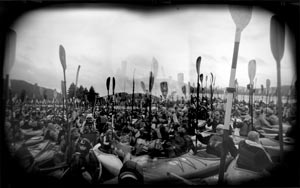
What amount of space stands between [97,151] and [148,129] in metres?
0.39

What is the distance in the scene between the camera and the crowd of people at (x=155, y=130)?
1912mm

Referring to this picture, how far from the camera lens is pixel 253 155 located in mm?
1909

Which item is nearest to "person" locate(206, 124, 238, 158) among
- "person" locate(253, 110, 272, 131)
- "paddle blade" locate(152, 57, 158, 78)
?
"person" locate(253, 110, 272, 131)

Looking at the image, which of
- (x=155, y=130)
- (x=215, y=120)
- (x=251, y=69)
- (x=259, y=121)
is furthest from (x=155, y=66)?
(x=259, y=121)

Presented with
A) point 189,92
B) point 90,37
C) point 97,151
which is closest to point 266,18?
point 189,92

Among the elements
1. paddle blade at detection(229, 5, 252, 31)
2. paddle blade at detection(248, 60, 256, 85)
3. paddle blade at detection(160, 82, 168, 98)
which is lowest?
paddle blade at detection(160, 82, 168, 98)

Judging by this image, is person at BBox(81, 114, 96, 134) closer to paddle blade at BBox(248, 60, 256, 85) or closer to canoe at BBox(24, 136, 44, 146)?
canoe at BBox(24, 136, 44, 146)

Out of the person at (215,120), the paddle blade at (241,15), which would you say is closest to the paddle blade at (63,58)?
the person at (215,120)

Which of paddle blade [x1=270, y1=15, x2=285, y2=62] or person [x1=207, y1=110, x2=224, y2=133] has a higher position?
paddle blade [x1=270, y1=15, x2=285, y2=62]

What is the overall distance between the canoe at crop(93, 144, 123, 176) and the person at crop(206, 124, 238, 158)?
64cm

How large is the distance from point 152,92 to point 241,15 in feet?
2.71

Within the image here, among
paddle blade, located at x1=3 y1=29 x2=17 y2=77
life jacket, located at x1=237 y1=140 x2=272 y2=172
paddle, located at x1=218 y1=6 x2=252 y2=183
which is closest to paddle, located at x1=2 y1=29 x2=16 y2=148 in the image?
paddle blade, located at x1=3 y1=29 x2=17 y2=77

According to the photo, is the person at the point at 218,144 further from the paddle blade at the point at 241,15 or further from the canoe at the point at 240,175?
the paddle blade at the point at 241,15

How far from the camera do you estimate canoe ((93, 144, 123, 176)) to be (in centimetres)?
191
